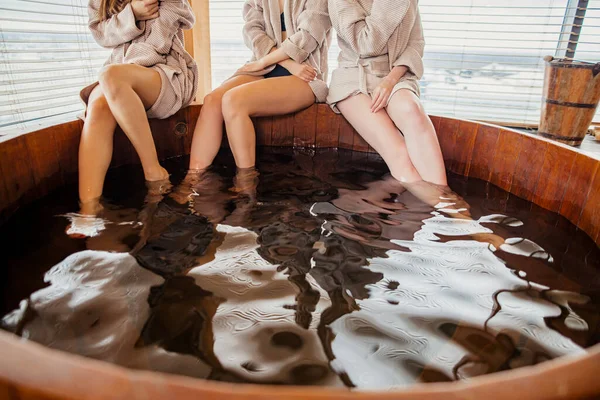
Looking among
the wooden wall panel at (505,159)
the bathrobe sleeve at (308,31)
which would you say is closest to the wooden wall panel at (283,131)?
the bathrobe sleeve at (308,31)

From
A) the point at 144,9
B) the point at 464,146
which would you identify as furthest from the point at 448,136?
the point at 144,9

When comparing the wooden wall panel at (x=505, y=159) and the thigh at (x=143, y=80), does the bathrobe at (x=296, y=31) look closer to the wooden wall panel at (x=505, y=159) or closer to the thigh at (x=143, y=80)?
the thigh at (x=143, y=80)

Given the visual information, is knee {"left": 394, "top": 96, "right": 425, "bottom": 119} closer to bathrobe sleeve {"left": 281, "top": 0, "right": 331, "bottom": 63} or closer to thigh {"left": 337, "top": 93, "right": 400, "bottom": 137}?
thigh {"left": 337, "top": 93, "right": 400, "bottom": 137}

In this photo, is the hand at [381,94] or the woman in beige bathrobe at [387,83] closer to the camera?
the woman in beige bathrobe at [387,83]

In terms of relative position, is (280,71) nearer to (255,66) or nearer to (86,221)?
(255,66)

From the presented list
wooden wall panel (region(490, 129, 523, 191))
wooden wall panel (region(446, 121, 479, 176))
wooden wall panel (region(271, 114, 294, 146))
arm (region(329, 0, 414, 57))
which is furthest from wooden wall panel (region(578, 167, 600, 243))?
wooden wall panel (region(271, 114, 294, 146))

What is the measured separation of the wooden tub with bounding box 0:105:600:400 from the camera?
1.23 feet

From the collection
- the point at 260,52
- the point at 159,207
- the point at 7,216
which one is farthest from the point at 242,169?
the point at 7,216

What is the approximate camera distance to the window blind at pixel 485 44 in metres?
3.46

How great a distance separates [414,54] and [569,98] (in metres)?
1.34

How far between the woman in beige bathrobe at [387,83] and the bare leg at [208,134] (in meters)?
0.57

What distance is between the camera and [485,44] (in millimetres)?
3705

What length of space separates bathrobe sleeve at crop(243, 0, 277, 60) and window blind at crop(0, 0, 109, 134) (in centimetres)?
121

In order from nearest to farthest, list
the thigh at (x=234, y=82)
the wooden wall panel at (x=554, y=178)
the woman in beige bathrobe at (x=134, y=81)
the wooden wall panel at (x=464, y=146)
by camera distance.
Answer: the wooden wall panel at (x=554, y=178)
the woman in beige bathrobe at (x=134, y=81)
the wooden wall panel at (x=464, y=146)
the thigh at (x=234, y=82)
